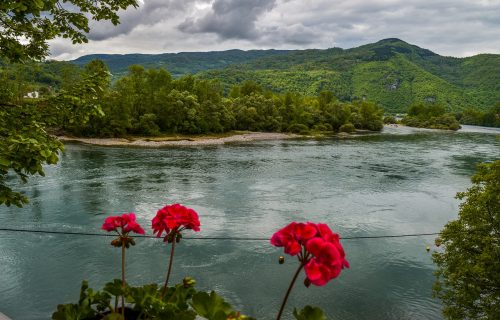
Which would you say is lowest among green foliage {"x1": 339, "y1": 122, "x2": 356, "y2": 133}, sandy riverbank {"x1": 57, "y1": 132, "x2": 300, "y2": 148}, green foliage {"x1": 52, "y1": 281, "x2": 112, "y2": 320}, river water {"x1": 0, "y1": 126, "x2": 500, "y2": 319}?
river water {"x1": 0, "y1": 126, "x2": 500, "y2": 319}

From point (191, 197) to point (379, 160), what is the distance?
3134cm

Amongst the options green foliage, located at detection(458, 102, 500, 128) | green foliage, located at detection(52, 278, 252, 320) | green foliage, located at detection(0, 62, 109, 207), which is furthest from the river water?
green foliage, located at detection(458, 102, 500, 128)

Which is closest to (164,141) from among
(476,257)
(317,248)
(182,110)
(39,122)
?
(182,110)

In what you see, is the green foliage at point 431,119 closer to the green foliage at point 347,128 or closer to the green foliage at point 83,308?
the green foliage at point 347,128

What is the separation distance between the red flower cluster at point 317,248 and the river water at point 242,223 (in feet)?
41.1

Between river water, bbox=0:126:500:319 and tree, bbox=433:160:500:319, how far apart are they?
2873 mm

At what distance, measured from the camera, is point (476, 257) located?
1187cm

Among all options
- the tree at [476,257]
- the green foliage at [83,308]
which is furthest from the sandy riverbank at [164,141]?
the green foliage at [83,308]

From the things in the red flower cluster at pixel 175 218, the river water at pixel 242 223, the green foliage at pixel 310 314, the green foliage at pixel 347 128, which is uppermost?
the red flower cluster at pixel 175 218

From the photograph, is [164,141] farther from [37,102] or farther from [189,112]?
[37,102]

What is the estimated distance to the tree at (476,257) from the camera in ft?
38.3

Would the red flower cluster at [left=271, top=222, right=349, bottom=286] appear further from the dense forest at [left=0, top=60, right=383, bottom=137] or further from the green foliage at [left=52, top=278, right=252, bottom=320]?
the dense forest at [left=0, top=60, right=383, bottom=137]

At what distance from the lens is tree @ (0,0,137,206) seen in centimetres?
542

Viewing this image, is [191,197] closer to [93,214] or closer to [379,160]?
[93,214]
